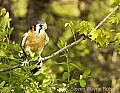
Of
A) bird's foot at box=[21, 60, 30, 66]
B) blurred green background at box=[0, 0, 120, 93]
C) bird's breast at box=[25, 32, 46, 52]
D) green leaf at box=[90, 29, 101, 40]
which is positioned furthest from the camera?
blurred green background at box=[0, 0, 120, 93]

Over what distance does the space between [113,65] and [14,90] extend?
4.43 m

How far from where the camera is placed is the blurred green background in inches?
241

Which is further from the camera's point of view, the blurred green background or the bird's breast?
the blurred green background

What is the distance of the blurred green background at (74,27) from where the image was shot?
20.1ft

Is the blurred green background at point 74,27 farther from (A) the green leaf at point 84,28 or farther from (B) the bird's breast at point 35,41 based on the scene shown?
(A) the green leaf at point 84,28

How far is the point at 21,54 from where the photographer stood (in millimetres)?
2447

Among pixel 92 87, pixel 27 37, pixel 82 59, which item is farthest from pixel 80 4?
pixel 27 37

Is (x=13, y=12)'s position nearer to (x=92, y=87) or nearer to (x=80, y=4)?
(x=80, y=4)

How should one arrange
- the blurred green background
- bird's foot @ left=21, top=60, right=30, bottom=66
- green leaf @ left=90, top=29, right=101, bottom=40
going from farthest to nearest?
1. the blurred green background
2. bird's foot @ left=21, top=60, right=30, bottom=66
3. green leaf @ left=90, top=29, right=101, bottom=40

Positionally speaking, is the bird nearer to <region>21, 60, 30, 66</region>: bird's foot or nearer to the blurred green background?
<region>21, 60, 30, 66</region>: bird's foot

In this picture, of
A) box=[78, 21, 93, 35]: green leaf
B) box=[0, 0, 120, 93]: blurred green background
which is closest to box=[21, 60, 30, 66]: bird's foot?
box=[78, 21, 93, 35]: green leaf

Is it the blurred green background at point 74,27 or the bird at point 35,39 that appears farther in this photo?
the blurred green background at point 74,27

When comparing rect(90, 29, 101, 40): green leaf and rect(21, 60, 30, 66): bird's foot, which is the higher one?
rect(90, 29, 101, 40): green leaf

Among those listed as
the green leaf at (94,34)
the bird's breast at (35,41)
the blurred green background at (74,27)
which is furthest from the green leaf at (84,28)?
the blurred green background at (74,27)
